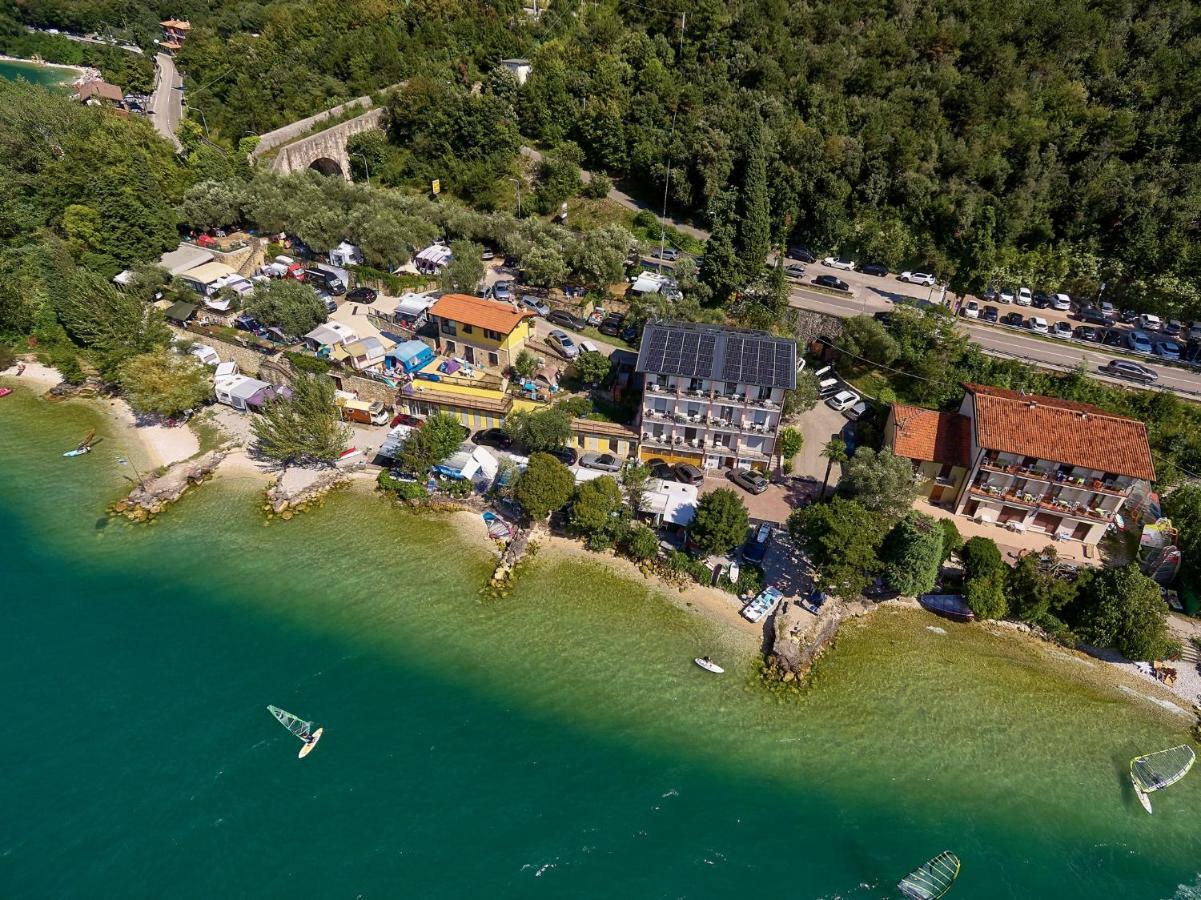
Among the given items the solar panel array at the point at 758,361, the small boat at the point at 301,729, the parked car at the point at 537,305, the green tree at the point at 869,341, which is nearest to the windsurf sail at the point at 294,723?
the small boat at the point at 301,729

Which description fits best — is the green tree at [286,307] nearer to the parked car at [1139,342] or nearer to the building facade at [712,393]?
the building facade at [712,393]

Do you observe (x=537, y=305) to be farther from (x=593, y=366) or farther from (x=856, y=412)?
(x=856, y=412)

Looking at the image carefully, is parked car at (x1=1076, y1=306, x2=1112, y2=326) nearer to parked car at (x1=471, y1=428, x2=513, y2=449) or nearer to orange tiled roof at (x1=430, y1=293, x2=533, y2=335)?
orange tiled roof at (x1=430, y1=293, x2=533, y2=335)

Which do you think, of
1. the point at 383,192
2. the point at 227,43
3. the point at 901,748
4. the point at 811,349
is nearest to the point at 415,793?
the point at 901,748

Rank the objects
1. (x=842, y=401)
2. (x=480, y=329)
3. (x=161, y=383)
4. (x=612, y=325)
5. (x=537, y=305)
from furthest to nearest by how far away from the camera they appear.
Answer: (x=537, y=305), (x=612, y=325), (x=480, y=329), (x=842, y=401), (x=161, y=383)

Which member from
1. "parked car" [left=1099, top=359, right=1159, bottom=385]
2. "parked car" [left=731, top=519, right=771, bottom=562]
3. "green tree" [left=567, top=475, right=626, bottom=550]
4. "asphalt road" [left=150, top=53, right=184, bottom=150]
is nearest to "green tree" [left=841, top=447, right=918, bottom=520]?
"parked car" [left=731, top=519, right=771, bottom=562]

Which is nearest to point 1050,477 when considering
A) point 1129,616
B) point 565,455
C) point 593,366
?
point 1129,616
